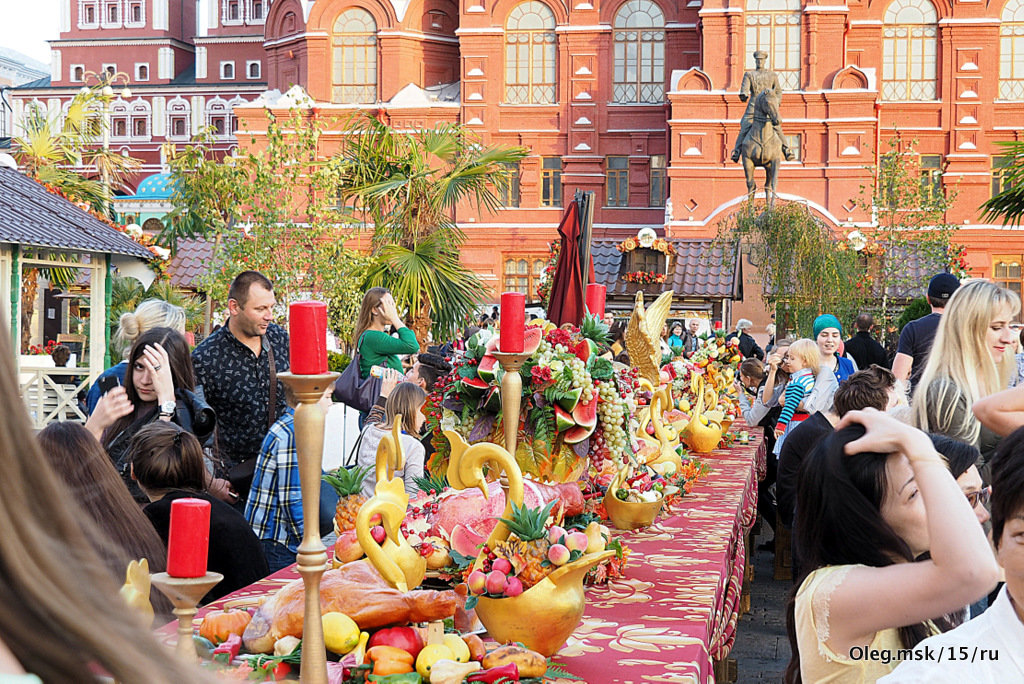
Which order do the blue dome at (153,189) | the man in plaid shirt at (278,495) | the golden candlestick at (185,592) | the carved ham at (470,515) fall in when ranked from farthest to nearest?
the blue dome at (153,189)
the man in plaid shirt at (278,495)
the carved ham at (470,515)
the golden candlestick at (185,592)

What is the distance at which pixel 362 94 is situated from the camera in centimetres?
2817

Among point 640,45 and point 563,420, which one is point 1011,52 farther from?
point 563,420

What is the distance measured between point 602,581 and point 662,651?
1.91 ft

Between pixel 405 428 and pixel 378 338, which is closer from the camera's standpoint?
pixel 405 428

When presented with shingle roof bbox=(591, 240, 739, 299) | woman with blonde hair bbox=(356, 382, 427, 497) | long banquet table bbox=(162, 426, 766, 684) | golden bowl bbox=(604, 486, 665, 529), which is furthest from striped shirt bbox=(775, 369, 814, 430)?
shingle roof bbox=(591, 240, 739, 299)

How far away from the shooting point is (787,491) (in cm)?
498

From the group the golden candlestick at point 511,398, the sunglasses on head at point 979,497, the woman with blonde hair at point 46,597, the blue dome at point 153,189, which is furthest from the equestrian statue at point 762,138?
the blue dome at point 153,189

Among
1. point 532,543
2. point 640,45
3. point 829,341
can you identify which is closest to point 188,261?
point 640,45

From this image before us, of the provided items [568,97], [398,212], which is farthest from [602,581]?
[568,97]

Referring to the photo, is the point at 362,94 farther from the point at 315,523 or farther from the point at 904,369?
the point at 315,523

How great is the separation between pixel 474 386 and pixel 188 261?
63.2ft

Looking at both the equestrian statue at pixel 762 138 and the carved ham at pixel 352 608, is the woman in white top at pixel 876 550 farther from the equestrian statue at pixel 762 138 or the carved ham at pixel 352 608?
the equestrian statue at pixel 762 138

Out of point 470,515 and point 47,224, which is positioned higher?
point 47,224

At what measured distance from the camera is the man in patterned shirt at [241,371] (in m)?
4.31
